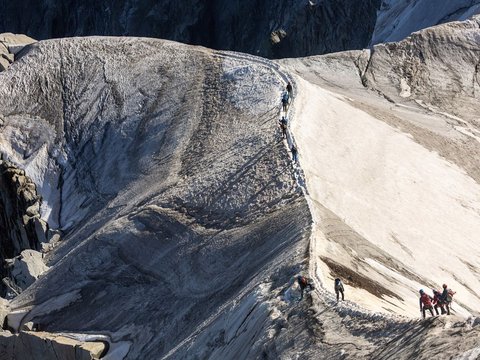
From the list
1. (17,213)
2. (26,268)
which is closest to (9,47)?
(17,213)

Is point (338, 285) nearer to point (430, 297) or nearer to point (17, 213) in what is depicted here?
point (430, 297)

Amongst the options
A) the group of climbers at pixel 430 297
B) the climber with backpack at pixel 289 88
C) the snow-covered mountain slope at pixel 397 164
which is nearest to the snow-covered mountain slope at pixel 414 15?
the snow-covered mountain slope at pixel 397 164

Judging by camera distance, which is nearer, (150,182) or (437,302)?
(437,302)

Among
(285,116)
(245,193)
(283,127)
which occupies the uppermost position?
(285,116)

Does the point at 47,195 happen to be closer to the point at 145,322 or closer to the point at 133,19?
the point at 145,322

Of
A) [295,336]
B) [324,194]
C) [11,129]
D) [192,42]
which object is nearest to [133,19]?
[192,42]

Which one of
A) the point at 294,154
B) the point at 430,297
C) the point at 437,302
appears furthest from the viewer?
the point at 294,154
